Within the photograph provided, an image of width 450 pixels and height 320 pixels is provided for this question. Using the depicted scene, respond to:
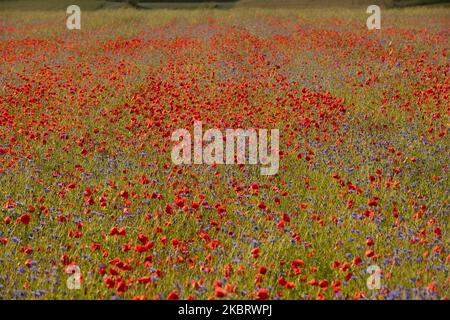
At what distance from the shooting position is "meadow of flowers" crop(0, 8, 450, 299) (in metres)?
3.57

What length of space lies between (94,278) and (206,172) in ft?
7.76

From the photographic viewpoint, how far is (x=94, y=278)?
3537 millimetres

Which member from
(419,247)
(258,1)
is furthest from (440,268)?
(258,1)

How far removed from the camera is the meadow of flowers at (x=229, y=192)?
11.7 feet

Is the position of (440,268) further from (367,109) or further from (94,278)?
(367,109)

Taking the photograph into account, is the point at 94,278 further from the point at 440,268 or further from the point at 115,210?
the point at 440,268

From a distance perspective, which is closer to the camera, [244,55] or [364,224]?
[364,224]

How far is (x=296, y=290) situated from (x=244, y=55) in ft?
37.1

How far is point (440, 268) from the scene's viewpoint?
3729 mm

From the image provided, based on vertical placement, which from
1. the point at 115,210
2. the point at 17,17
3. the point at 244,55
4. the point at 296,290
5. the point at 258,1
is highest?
the point at 258,1

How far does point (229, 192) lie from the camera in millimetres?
5273

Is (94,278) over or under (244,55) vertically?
under
